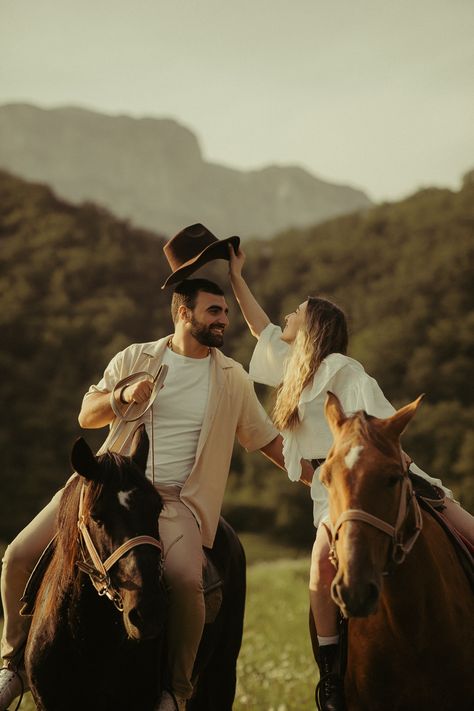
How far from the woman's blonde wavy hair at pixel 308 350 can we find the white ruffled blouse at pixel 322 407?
6 cm

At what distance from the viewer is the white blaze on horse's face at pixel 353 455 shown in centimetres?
388

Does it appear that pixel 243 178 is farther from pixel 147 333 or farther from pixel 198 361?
pixel 198 361

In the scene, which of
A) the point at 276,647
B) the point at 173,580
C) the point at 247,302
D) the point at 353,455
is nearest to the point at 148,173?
the point at 276,647

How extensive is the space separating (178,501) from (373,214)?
30.8m

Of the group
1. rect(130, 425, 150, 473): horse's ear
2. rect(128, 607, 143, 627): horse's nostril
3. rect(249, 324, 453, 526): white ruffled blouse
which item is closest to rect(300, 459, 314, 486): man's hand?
rect(249, 324, 453, 526): white ruffled blouse

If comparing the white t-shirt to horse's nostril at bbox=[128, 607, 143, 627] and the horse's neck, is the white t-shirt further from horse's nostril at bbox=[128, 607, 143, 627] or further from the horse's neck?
the horse's neck

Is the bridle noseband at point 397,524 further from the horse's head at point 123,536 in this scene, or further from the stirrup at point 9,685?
the stirrup at point 9,685

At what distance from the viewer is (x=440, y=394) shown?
27.3m

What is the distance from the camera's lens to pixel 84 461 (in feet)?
14.8

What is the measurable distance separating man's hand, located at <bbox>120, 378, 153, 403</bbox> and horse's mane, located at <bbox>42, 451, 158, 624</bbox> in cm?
62

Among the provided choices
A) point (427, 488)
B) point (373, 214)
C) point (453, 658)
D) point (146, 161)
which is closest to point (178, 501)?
point (427, 488)

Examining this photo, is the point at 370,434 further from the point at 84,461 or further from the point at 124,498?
the point at 84,461

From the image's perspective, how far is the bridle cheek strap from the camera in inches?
148

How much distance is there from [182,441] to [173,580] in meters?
1.08
